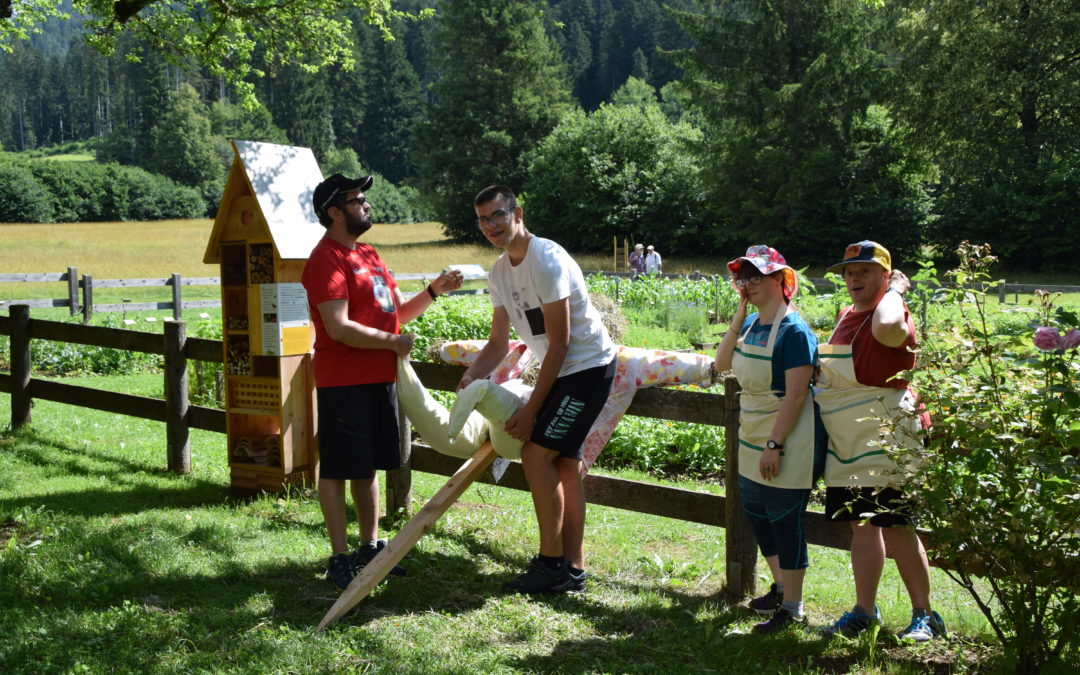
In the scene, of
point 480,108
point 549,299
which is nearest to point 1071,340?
point 549,299

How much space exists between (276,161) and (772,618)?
421 cm

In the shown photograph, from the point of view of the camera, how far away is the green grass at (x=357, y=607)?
3.64 meters

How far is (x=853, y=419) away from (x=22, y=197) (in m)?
71.2

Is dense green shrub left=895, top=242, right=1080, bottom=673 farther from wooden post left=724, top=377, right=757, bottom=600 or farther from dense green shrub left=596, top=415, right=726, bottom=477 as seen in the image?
dense green shrub left=596, top=415, right=726, bottom=477

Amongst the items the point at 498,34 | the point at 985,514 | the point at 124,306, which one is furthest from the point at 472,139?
the point at 985,514

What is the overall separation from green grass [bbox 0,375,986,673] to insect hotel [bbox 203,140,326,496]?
0.30m

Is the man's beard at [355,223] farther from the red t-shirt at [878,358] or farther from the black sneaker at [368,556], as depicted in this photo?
the red t-shirt at [878,358]

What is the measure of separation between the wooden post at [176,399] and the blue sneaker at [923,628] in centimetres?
514

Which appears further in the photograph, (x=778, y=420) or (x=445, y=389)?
(x=445, y=389)

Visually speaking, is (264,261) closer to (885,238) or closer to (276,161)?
(276,161)

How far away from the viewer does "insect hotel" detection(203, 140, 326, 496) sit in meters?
6.02

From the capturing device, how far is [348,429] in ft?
14.6

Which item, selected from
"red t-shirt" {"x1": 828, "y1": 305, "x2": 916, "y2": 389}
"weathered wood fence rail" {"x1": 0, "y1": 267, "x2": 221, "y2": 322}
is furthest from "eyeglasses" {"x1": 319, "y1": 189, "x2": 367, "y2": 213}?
"weathered wood fence rail" {"x1": 0, "y1": 267, "x2": 221, "y2": 322}

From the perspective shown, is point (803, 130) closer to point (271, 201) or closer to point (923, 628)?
point (271, 201)
